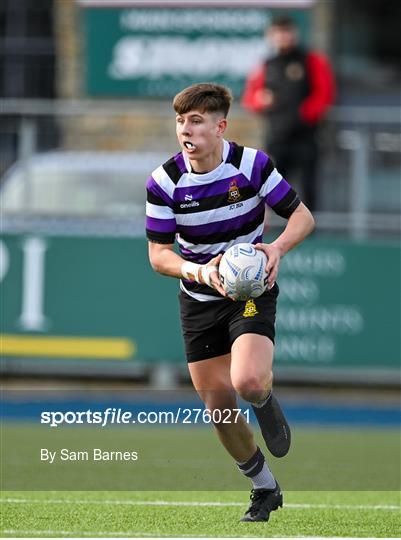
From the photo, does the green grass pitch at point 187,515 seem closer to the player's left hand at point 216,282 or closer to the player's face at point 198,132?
the player's left hand at point 216,282

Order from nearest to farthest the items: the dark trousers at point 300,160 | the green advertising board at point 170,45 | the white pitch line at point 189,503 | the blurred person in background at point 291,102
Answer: the white pitch line at point 189,503 < the dark trousers at point 300,160 < the blurred person in background at point 291,102 < the green advertising board at point 170,45

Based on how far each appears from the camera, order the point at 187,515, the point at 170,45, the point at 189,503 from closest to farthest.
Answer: the point at 187,515 < the point at 189,503 < the point at 170,45

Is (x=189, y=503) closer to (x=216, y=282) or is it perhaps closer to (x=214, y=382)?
(x=214, y=382)

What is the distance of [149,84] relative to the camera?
19.1 m

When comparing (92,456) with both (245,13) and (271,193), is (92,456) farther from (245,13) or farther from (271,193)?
(245,13)

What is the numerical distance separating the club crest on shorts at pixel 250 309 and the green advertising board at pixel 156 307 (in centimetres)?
689

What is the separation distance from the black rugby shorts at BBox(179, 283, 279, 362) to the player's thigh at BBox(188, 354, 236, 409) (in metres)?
0.04

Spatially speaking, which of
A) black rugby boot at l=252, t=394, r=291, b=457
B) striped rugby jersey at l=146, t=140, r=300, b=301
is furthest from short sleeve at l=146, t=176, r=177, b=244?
black rugby boot at l=252, t=394, r=291, b=457

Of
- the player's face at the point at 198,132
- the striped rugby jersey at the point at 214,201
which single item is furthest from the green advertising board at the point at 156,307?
the player's face at the point at 198,132

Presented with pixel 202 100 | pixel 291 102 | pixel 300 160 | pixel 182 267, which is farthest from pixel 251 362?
pixel 291 102

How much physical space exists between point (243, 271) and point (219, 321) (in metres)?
0.61

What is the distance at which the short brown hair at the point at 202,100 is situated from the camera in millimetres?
7625

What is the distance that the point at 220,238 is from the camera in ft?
25.7

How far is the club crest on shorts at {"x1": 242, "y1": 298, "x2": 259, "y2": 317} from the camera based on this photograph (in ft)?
25.4
